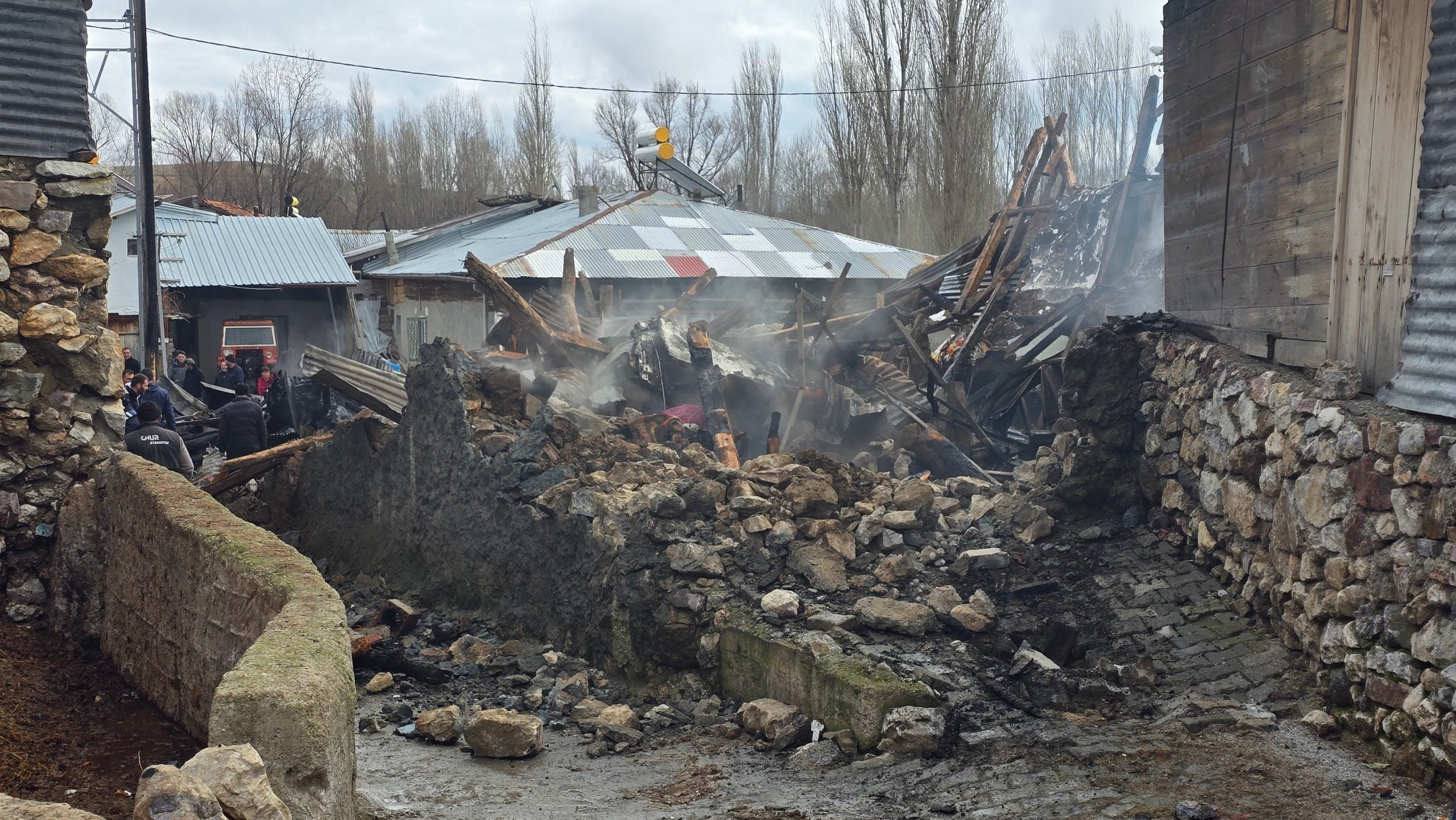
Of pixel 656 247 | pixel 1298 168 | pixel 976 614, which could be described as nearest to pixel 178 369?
pixel 656 247

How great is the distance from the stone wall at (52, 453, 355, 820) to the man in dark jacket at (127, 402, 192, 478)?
2867 millimetres

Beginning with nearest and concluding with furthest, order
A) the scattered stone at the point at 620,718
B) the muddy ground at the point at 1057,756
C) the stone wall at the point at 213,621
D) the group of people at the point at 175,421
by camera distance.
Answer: the stone wall at the point at 213,621 < the muddy ground at the point at 1057,756 < the scattered stone at the point at 620,718 < the group of people at the point at 175,421

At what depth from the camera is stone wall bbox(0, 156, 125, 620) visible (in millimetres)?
6371

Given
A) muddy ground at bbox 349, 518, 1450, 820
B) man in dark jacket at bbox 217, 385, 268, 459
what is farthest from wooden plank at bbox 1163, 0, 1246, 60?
man in dark jacket at bbox 217, 385, 268, 459

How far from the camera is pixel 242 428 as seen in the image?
12023 millimetres

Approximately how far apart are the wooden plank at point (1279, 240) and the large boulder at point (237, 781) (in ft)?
17.7

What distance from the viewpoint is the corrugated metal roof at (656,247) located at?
825 inches

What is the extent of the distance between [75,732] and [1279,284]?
6.43m

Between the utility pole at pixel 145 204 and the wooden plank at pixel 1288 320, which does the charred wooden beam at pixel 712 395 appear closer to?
the wooden plank at pixel 1288 320

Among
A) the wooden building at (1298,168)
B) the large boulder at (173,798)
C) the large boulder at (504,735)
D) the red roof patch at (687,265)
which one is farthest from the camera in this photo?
the red roof patch at (687,265)

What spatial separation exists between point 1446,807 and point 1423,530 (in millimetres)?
1019

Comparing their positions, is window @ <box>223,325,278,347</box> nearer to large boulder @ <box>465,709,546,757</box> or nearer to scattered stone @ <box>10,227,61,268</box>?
scattered stone @ <box>10,227,61,268</box>

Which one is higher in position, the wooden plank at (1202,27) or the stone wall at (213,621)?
the wooden plank at (1202,27)

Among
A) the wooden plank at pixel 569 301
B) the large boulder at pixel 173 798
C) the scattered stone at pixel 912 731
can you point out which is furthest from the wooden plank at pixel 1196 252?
the wooden plank at pixel 569 301
